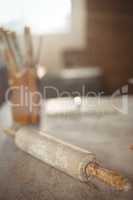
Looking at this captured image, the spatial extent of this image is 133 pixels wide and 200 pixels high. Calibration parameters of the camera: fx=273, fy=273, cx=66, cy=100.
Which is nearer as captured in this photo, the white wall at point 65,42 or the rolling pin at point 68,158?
the rolling pin at point 68,158

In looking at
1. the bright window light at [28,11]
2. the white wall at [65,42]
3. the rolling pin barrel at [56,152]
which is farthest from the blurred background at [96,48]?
the rolling pin barrel at [56,152]

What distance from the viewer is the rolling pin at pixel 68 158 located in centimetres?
54

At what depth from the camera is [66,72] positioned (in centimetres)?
206

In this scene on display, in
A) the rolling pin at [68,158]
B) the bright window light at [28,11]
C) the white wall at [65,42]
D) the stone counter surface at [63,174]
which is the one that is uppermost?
the bright window light at [28,11]

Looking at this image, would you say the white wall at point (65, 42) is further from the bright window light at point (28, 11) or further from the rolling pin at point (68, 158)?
the rolling pin at point (68, 158)

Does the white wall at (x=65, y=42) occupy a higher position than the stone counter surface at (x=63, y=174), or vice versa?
the white wall at (x=65, y=42)

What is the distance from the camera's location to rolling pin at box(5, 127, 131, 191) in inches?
21.2

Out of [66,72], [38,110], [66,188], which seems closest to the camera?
[66,188]

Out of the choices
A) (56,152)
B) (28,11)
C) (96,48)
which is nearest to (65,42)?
(96,48)

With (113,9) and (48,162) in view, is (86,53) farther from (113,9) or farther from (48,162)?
(48,162)

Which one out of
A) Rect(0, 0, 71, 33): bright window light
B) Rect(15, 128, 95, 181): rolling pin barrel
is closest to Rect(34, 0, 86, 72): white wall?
Rect(0, 0, 71, 33): bright window light

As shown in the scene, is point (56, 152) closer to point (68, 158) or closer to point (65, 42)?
point (68, 158)

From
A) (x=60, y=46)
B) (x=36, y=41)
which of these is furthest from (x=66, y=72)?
(x=36, y=41)

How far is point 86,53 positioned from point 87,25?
0.21 metres
